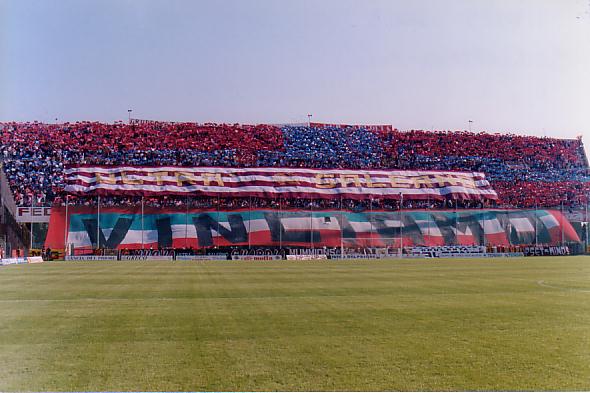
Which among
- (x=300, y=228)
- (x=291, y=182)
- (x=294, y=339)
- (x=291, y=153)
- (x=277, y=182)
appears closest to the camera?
(x=294, y=339)

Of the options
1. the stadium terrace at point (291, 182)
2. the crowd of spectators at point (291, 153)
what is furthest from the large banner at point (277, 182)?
the crowd of spectators at point (291, 153)

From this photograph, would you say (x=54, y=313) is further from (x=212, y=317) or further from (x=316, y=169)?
(x=316, y=169)

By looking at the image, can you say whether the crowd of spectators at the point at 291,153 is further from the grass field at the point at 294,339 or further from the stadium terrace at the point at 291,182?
the grass field at the point at 294,339

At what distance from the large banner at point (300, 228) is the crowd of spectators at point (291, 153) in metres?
1.99

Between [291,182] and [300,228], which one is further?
[291,182]

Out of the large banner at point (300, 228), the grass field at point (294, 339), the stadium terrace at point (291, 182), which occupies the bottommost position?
the grass field at point (294, 339)

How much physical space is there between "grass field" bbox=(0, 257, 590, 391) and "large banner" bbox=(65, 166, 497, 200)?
41.9 meters

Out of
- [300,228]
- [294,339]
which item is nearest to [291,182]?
[300,228]

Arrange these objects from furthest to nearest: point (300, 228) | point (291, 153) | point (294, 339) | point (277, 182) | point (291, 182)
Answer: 1. point (291, 153)
2. point (291, 182)
3. point (277, 182)
4. point (300, 228)
5. point (294, 339)

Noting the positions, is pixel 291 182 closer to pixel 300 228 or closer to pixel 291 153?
pixel 291 153

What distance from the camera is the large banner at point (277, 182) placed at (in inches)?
2598

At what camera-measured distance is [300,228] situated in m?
61.9

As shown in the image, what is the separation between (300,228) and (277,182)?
9.53 meters

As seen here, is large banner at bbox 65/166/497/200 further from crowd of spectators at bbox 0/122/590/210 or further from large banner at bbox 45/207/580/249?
large banner at bbox 45/207/580/249
